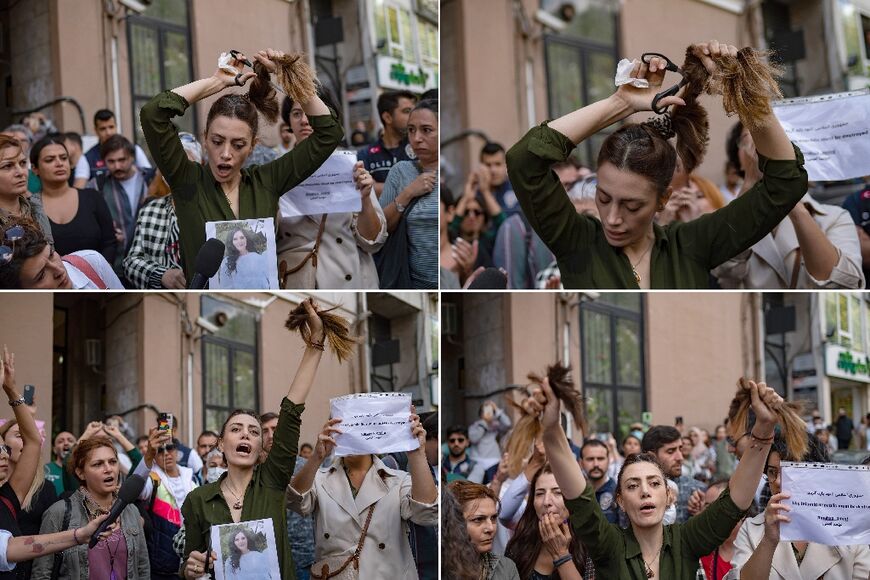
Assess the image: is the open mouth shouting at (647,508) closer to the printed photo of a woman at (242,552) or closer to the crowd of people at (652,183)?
the crowd of people at (652,183)

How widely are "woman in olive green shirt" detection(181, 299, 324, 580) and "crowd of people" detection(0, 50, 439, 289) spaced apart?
70 cm

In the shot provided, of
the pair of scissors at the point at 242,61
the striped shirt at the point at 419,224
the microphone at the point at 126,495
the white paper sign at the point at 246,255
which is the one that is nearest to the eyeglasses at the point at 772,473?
the striped shirt at the point at 419,224

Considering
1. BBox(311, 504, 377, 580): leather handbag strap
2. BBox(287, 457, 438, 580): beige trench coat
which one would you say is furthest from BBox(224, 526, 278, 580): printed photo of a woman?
BBox(311, 504, 377, 580): leather handbag strap

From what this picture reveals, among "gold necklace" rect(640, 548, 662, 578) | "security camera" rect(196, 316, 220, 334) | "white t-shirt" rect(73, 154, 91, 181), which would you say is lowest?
"gold necklace" rect(640, 548, 662, 578)

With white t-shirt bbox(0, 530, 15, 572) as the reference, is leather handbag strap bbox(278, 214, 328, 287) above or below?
above

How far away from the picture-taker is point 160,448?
189 inches

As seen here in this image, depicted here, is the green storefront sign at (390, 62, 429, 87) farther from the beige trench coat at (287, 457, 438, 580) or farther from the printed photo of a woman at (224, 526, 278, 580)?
the printed photo of a woman at (224, 526, 278, 580)

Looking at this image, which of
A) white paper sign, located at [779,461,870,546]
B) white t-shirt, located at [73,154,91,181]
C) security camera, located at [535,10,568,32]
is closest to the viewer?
white paper sign, located at [779,461,870,546]

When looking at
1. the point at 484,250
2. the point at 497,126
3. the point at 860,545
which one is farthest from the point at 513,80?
the point at 860,545

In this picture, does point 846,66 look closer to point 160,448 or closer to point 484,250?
point 484,250

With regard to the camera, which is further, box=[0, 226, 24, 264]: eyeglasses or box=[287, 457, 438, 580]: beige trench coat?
box=[0, 226, 24, 264]: eyeglasses

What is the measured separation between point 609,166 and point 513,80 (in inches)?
81.2

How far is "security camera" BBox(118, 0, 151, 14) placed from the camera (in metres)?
5.16

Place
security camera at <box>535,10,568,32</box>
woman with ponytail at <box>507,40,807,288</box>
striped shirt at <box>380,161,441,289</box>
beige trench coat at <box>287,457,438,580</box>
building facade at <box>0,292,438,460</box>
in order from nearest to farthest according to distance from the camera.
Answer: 1. woman with ponytail at <box>507,40,807,288</box>
2. beige trench coat at <box>287,457,438,580</box>
3. building facade at <box>0,292,438,460</box>
4. striped shirt at <box>380,161,441,289</box>
5. security camera at <box>535,10,568,32</box>
